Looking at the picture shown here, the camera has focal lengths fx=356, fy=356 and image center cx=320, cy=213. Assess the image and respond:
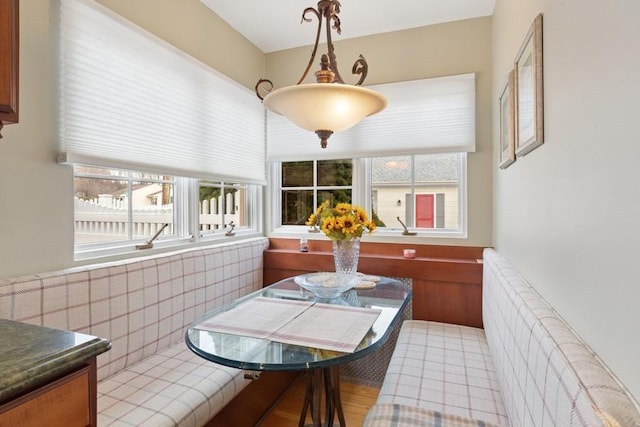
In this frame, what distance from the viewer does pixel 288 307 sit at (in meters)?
1.66

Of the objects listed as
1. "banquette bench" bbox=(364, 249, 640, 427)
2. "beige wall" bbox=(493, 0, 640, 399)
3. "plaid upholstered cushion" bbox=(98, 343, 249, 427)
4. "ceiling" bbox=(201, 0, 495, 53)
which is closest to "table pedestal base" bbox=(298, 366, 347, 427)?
"banquette bench" bbox=(364, 249, 640, 427)

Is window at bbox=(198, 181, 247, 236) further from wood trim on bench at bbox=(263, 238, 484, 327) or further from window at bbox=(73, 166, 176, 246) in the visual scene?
wood trim on bench at bbox=(263, 238, 484, 327)

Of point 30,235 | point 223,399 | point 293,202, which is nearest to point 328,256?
point 293,202

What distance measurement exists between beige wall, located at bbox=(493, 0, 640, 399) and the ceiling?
117cm

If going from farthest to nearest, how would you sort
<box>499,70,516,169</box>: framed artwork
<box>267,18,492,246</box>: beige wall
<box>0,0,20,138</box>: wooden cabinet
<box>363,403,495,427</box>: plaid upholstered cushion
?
<box>267,18,492,246</box>: beige wall
<box>499,70,516,169</box>: framed artwork
<box>363,403,495,427</box>: plaid upholstered cushion
<box>0,0,20,138</box>: wooden cabinet

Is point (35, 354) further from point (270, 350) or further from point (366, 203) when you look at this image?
point (366, 203)

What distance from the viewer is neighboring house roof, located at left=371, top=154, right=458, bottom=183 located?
2.69m

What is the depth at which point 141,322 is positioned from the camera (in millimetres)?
1753

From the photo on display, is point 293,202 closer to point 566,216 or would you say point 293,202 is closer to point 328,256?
point 328,256

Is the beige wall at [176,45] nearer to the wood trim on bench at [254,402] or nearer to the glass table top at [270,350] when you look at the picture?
the glass table top at [270,350]

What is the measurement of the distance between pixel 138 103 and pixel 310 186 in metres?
1.53

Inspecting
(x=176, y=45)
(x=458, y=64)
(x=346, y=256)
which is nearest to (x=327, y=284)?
(x=346, y=256)

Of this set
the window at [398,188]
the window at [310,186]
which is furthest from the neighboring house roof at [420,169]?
the window at [310,186]

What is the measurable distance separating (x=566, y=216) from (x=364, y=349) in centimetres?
74
